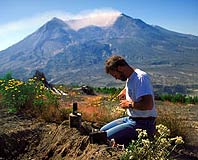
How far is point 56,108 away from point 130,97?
3.62 m

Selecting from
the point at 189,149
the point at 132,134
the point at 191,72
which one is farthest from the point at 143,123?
the point at 191,72

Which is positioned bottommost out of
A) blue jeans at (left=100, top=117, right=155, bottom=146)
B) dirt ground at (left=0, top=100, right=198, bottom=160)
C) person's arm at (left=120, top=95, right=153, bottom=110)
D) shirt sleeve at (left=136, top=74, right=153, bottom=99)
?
dirt ground at (left=0, top=100, right=198, bottom=160)

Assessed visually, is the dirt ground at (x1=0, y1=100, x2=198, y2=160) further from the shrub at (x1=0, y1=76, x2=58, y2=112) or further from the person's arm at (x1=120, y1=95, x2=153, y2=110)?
the shrub at (x1=0, y1=76, x2=58, y2=112)

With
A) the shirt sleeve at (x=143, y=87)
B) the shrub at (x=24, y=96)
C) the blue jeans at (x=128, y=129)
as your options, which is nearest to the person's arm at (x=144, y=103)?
the shirt sleeve at (x=143, y=87)

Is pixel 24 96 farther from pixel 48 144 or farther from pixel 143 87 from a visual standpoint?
pixel 143 87

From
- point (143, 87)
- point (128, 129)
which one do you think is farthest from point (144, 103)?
point (128, 129)

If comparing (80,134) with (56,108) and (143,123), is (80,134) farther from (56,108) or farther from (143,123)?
(56,108)

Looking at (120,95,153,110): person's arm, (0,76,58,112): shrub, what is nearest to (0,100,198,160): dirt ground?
(120,95,153,110): person's arm

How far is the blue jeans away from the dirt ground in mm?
146

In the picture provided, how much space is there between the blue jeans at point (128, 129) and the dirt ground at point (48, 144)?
0.15m

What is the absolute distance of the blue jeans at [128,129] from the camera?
179 inches

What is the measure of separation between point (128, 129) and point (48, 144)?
74.8 inches

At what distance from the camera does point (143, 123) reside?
454cm

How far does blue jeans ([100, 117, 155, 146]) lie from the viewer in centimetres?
455
